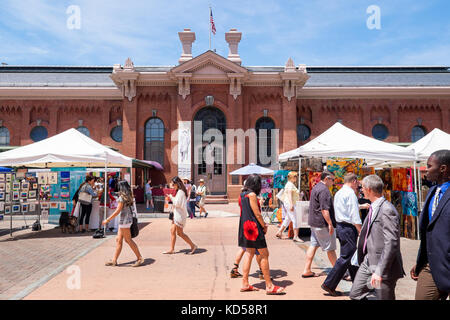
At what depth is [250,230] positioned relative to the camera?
4902mm

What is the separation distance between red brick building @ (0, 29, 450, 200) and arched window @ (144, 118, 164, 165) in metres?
0.08

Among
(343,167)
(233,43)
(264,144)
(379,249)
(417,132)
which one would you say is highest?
(233,43)

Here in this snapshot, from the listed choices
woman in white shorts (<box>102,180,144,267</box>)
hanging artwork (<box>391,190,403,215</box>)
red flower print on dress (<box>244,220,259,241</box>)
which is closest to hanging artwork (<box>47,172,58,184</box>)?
woman in white shorts (<box>102,180,144,267</box>)

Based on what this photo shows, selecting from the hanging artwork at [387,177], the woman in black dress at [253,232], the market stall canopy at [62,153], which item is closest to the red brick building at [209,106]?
the market stall canopy at [62,153]

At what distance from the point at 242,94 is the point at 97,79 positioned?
1425cm

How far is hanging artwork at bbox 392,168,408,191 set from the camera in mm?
9873

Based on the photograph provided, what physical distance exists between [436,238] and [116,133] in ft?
83.3

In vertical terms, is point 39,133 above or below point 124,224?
above

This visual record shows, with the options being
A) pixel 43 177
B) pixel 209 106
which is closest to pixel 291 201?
pixel 43 177

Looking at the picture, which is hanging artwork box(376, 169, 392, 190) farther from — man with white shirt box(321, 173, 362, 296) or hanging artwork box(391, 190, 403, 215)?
man with white shirt box(321, 173, 362, 296)

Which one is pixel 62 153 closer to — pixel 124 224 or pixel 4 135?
pixel 124 224

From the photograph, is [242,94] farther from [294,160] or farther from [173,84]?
[294,160]
